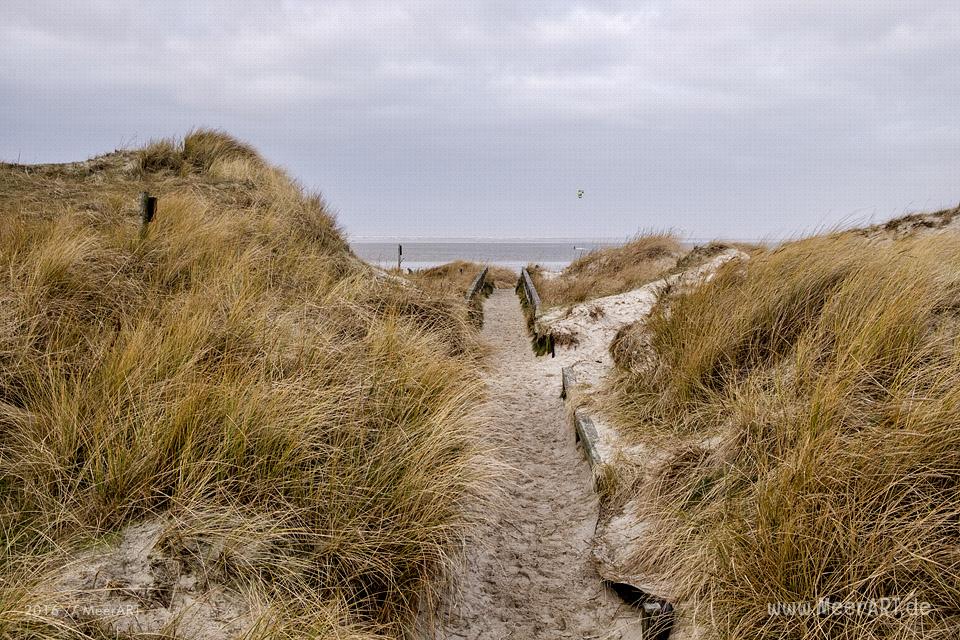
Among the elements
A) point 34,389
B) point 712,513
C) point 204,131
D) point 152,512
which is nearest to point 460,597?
point 712,513

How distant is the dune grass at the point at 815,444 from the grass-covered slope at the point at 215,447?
1377 millimetres

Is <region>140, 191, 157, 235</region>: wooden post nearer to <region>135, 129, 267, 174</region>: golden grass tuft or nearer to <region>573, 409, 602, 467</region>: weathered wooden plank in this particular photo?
<region>573, 409, 602, 467</region>: weathered wooden plank

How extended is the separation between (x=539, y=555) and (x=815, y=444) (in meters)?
1.88

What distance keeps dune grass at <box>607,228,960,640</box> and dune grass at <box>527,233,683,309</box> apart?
20.4ft

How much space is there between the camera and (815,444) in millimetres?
2574

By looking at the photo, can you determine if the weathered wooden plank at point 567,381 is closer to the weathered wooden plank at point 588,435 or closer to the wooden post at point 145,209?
the weathered wooden plank at point 588,435

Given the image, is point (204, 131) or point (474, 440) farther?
point (204, 131)

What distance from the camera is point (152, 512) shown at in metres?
2.50

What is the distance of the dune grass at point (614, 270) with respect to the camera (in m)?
11.5

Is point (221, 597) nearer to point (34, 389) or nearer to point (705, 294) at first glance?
point (34, 389)

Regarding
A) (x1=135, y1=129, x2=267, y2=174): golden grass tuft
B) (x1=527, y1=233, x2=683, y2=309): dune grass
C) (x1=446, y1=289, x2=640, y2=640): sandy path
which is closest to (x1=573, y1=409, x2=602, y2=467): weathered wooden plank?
(x1=446, y1=289, x2=640, y2=640): sandy path

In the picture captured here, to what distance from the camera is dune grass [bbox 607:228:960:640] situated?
7.23ft

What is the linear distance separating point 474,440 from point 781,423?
197cm

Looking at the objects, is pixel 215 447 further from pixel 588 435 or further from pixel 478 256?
pixel 478 256
